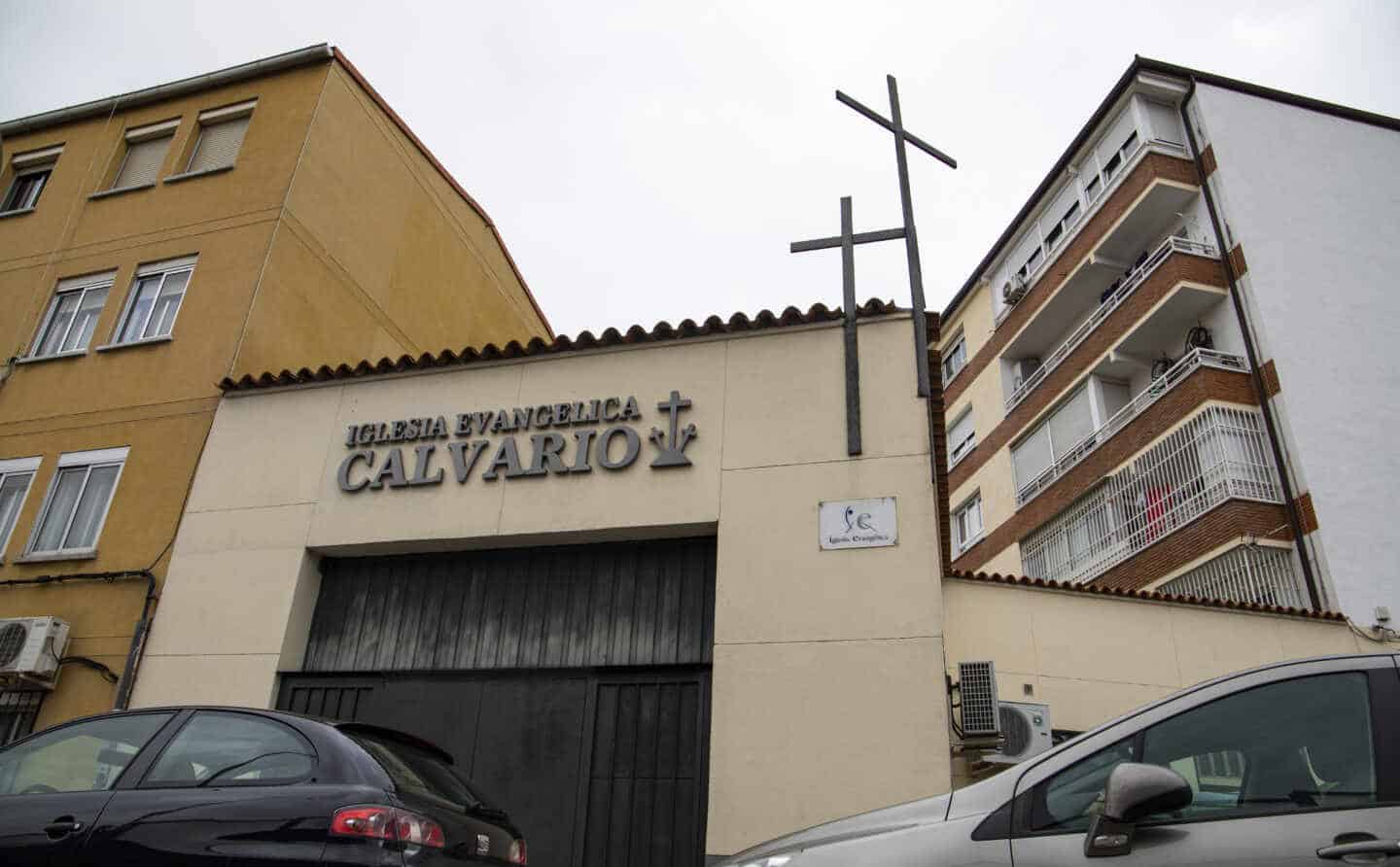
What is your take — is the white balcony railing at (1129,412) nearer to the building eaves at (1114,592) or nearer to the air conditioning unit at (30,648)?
the building eaves at (1114,592)

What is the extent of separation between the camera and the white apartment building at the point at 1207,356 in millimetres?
15711

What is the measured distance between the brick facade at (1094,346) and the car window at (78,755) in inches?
733

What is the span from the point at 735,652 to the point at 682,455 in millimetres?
1728

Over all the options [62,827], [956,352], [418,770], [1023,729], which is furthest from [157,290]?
[956,352]

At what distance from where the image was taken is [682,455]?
26.4 ft

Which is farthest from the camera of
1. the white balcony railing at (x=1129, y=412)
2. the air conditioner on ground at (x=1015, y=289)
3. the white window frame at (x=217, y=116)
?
the air conditioner on ground at (x=1015, y=289)

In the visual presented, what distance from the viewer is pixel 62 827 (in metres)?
4.49

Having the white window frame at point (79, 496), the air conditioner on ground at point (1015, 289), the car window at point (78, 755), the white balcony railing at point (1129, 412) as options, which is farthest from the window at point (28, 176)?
the air conditioner on ground at point (1015, 289)

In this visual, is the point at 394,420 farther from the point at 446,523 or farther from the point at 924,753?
the point at 924,753

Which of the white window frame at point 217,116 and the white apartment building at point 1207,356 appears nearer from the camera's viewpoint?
the white window frame at point 217,116

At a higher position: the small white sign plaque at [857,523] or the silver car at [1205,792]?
the small white sign plaque at [857,523]

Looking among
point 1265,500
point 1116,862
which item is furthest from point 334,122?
point 1265,500

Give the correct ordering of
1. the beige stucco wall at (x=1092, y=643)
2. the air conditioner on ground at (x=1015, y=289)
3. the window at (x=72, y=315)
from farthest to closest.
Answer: the air conditioner on ground at (x=1015, y=289), the window at (x=72, y=315), the beige stucco wall at (x=1092, y=643)

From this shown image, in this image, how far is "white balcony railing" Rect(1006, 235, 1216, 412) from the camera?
18.9 metres
